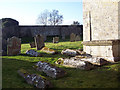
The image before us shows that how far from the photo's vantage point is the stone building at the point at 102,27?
23.2ft

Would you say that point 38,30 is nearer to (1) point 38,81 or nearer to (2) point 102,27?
(2) point 102,27

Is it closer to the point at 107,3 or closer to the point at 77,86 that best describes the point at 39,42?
the point at 107,3

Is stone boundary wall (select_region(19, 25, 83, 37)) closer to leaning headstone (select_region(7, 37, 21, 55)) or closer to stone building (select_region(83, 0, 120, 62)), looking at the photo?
leaning headstone (select_region(7, 37, 21, 55))

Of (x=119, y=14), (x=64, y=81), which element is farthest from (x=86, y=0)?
(x=64, y=81)

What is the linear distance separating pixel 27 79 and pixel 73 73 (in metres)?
1.72

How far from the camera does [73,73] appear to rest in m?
5.15

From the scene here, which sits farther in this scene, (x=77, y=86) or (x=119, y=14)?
(x=119, y=14)

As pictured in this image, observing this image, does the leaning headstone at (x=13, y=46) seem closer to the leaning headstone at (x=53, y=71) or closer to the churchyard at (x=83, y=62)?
the churchyard at (x=83, y=62)

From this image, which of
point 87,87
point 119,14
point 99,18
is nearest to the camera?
point 87,87

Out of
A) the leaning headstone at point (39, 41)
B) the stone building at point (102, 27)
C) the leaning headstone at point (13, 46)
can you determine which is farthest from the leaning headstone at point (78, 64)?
the leaning headstone at point (39, 41)

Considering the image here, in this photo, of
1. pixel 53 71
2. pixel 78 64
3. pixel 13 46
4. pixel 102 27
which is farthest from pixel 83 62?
pixel 13 46

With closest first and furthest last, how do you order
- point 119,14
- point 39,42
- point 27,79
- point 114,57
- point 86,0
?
point 27,79 < point 114,57 < point 119,14 < point 86,0 < point 39,42

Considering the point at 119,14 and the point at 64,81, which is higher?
the point at 119,14

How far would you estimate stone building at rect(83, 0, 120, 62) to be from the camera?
7.09 m
